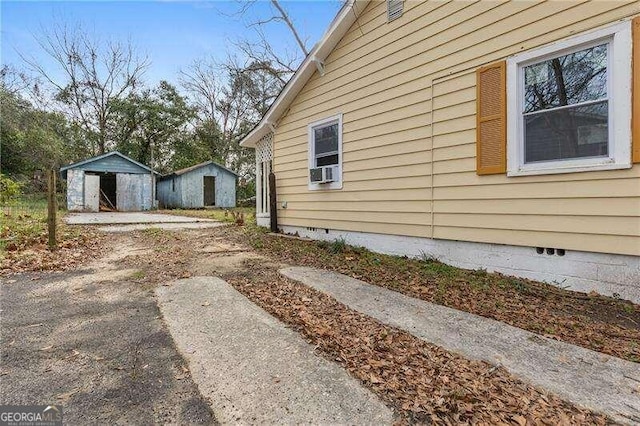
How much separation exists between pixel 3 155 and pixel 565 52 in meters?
26.3

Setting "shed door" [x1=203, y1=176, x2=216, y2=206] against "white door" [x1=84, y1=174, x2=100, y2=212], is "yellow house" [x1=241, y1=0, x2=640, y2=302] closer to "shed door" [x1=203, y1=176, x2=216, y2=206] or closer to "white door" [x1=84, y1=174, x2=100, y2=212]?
"white door" [x1=84, y1=174, x2=100, y2=212]

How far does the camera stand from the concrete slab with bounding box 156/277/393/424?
5.49ft

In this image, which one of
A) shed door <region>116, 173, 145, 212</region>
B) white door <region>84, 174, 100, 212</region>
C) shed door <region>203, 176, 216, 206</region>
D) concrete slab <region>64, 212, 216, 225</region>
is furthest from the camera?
shed door <region>203, 176, 216, 206</region>

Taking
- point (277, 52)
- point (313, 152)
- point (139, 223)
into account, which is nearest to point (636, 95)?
point (313, 152)

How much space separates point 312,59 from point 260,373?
6.32 meters

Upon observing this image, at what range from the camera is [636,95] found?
124 inches

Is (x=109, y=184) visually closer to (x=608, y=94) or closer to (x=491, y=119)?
(x=491, y=119)

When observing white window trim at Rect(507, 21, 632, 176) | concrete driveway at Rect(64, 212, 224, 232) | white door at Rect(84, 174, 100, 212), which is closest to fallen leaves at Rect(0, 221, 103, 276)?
concrete driveway at Rect(64, 212, 224, 232)

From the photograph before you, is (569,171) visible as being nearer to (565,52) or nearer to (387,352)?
(565,52)

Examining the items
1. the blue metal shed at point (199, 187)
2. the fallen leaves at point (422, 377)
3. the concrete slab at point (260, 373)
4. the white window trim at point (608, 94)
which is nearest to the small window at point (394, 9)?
the white window trim at point (608, 94)

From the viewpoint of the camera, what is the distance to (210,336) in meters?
2.54

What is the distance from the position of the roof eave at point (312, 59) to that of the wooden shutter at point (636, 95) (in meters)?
4.02

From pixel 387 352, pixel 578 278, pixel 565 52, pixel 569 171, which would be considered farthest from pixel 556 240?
pixel 387 352

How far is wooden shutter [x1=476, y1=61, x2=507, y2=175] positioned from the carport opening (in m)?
20.5
